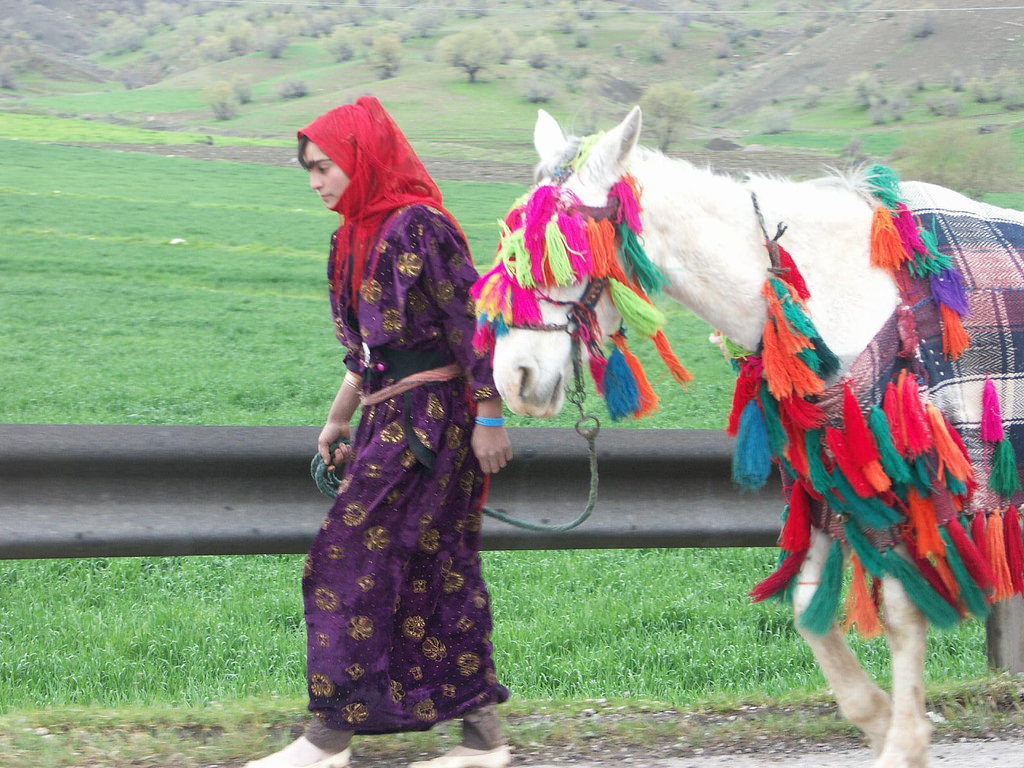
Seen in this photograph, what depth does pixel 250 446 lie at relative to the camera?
3.12m

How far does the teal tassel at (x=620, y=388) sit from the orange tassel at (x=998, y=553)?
2.93 feet

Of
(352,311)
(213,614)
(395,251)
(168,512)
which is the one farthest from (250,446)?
(213,614)

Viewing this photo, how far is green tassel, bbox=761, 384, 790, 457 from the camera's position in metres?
2.55

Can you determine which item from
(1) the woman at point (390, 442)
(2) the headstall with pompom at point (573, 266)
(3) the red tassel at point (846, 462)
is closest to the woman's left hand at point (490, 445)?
(1) the woman at point (390, 442)

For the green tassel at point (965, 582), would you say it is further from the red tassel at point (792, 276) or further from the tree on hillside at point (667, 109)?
the tree on hillside at point (667, 109)

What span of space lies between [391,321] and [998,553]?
1.55 meters

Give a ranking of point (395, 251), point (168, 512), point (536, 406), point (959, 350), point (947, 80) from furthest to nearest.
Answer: point (947, 80), point (168, 512), point (395, 251), point (959, 350), point (536, 406)

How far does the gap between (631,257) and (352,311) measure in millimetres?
811

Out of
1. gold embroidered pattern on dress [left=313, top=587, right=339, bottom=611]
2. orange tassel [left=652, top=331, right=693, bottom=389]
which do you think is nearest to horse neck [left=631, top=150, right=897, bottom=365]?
orange tassel [left=652, top=331, right=693, bottom=389]

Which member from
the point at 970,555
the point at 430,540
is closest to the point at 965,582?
the point at 970,555

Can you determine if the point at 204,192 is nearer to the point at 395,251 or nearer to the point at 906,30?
the point at 906,30

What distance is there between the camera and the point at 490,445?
8.81ft

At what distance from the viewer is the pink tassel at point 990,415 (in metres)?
2.54

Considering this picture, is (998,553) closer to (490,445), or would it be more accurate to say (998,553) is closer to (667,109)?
(490,445)
